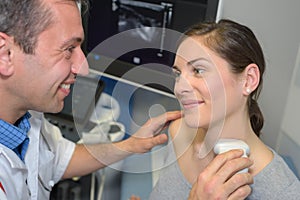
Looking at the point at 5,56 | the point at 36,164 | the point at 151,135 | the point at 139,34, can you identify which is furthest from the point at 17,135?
the point at 139,34

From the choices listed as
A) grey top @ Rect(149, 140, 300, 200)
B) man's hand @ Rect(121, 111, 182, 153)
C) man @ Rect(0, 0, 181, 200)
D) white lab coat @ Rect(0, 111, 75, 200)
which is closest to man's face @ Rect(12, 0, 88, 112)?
man @ Rect(0, 0, 181, 200)

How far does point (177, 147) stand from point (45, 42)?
461 mm

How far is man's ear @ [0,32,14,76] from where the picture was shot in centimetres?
80

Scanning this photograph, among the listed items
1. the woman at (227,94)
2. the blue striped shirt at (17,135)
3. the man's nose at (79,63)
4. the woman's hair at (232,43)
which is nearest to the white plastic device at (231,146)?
the woman at (227,94)

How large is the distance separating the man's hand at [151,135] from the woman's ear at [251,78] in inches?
8.2

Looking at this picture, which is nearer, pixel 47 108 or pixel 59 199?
pixel 47 108

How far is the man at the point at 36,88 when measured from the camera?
2.64 feet

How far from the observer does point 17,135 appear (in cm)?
94

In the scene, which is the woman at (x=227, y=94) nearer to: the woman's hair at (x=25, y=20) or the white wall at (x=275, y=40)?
the white wall at (x=275, y=40)

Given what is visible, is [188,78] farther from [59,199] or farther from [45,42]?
[59,199]

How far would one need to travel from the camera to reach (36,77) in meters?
0.86

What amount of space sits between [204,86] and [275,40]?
1.18ft

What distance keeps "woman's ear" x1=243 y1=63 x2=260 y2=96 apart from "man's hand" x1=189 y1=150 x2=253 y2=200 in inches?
6.8

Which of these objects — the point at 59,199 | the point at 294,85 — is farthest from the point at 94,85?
the point at 294,85
